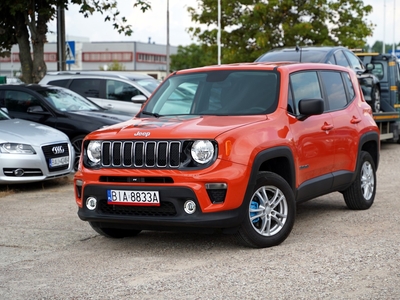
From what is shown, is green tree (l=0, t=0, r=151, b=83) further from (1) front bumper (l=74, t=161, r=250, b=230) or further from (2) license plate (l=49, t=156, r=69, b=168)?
(1) front bumper (l=74, t=161, r=250, b=230)

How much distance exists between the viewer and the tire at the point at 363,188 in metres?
9.65

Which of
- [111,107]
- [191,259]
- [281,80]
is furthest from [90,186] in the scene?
[111,107]

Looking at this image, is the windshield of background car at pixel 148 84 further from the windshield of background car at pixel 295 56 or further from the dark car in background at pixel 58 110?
the windshield of background car at pixel 295 56

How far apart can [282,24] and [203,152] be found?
38.7 m

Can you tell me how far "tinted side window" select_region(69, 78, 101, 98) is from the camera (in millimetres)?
18766

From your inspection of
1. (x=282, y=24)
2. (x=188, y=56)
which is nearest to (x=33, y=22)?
(x=282, y=24)

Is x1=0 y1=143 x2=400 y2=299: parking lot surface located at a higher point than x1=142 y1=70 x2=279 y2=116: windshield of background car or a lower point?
lower

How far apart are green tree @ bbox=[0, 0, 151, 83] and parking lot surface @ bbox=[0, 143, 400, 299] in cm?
1106

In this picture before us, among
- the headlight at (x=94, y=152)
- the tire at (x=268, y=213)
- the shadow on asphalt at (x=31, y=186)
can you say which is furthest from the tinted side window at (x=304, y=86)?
the shadow on asphalt at (x=31, y=186)

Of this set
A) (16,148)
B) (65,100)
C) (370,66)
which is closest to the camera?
(16,148)

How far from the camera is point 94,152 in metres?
7.75

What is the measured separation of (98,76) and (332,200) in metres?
9.17

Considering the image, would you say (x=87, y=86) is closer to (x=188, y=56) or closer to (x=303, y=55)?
(x=303, y=55)

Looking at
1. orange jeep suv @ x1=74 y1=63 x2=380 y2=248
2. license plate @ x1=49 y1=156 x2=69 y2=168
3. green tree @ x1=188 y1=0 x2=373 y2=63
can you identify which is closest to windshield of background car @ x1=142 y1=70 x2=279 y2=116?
orange jeep suv @ x1=74 y1=63 x2=380 y2=248
